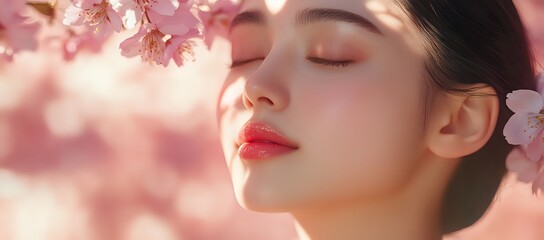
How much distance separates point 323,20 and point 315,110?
0.14m

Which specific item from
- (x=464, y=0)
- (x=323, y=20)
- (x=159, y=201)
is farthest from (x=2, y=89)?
(x=464, y=0)

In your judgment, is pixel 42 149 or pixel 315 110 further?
pixel 42 149

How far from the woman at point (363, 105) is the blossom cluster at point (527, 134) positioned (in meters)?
0.03

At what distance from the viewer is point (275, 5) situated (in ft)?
4.93

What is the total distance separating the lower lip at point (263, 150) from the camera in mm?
1401

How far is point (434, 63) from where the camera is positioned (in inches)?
57.9

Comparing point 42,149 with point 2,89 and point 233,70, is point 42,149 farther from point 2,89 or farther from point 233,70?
point 233,70

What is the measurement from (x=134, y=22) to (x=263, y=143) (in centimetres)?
27

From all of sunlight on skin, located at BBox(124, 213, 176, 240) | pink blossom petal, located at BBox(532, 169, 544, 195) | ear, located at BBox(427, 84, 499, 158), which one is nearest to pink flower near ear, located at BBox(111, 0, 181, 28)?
ear, located at BBox(427, 84, 499, 158)

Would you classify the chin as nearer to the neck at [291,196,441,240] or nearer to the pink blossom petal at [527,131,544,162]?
the neck at [291,196,441,240]

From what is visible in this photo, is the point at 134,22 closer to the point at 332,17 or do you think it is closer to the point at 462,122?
the point at 332,17

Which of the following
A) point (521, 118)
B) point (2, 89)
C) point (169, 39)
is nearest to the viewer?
point (521, 118)

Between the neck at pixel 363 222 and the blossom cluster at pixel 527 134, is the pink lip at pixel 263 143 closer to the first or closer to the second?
the neck at pixel 363 222

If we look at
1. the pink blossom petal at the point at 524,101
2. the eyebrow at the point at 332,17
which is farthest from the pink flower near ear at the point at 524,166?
the eyebrow at the point at 332,17
